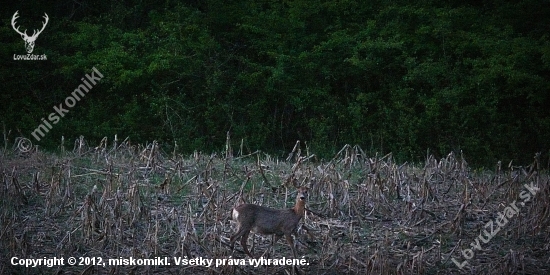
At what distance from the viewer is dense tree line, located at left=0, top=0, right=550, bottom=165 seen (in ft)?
59.1

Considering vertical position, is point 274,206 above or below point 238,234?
below

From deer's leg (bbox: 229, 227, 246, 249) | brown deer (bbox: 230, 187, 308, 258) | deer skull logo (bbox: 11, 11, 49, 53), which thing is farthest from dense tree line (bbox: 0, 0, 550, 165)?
deer's leg (bbox: 229, 227, 246, 249)

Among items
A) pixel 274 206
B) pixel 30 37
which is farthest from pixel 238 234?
pixel 30 37

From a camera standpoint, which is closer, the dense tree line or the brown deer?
the brown deer

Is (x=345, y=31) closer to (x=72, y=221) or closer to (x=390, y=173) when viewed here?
(x=390, y=173)

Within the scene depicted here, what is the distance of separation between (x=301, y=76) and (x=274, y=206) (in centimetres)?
1063

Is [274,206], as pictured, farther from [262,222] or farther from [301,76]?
[301,76]

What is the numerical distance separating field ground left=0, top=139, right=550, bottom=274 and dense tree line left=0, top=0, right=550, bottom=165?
8059 mm

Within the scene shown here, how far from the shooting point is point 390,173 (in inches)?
376

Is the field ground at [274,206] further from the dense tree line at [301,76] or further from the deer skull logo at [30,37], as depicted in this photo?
the deer skull logo at [30,37]

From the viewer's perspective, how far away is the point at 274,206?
851cm

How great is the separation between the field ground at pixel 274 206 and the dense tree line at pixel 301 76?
806 cm

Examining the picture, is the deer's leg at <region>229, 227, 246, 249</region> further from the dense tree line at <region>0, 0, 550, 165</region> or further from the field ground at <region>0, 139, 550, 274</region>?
the dense tree line at <region>0, 0, 550, 165</region>

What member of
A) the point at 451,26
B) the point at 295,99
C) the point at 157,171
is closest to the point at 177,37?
the point at 295,99
